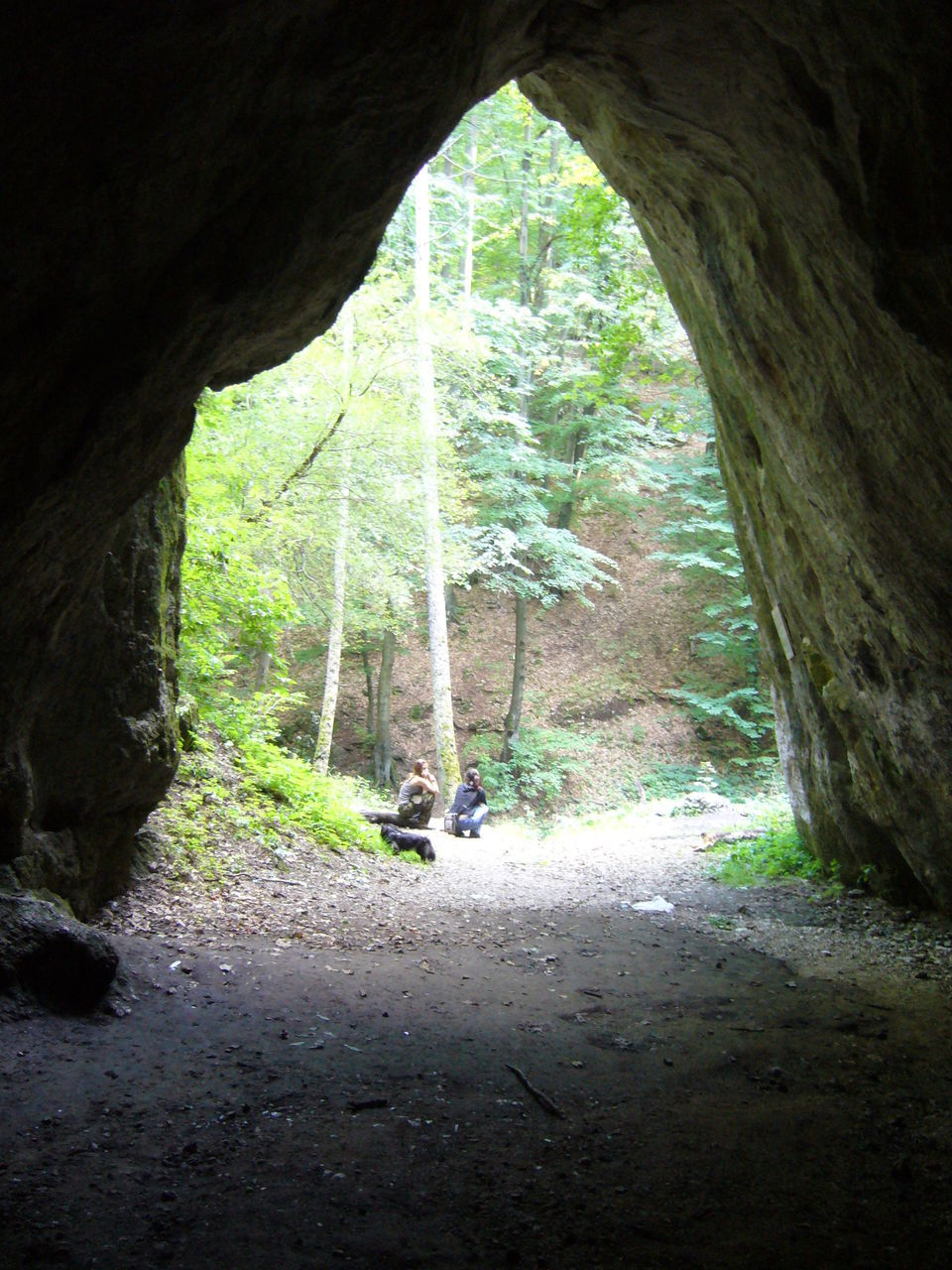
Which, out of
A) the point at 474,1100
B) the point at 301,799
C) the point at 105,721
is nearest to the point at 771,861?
the point at 301,799

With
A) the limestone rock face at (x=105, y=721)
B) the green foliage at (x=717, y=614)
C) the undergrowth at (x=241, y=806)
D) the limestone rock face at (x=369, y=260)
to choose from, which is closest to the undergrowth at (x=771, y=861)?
the limestone rock face at (x=369, y=260)

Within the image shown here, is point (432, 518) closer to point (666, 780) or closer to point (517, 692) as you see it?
point (517, 692)

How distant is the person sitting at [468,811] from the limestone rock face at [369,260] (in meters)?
8.95

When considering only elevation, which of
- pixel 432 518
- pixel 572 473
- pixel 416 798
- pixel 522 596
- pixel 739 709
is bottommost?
pixel 416 798

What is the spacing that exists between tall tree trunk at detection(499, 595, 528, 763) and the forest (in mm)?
91

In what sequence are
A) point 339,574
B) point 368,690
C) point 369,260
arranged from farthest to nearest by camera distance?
point 368,690, point 339,574, point 369,260

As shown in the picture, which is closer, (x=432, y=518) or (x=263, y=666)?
(x=263, y=666)

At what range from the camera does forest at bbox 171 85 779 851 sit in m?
12.3

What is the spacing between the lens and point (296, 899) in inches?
322

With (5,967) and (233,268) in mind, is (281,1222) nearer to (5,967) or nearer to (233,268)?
(5,967)

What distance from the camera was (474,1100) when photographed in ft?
13.4

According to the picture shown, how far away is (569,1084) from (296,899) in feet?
14.3

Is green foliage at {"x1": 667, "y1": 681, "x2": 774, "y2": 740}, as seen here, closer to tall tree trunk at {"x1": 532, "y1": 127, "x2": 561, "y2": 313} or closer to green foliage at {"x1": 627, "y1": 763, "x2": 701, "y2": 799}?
green foliage at {"x1": 627, "y1": 763, "x2": 701, "y2": 799}

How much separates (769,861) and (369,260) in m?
8.85
